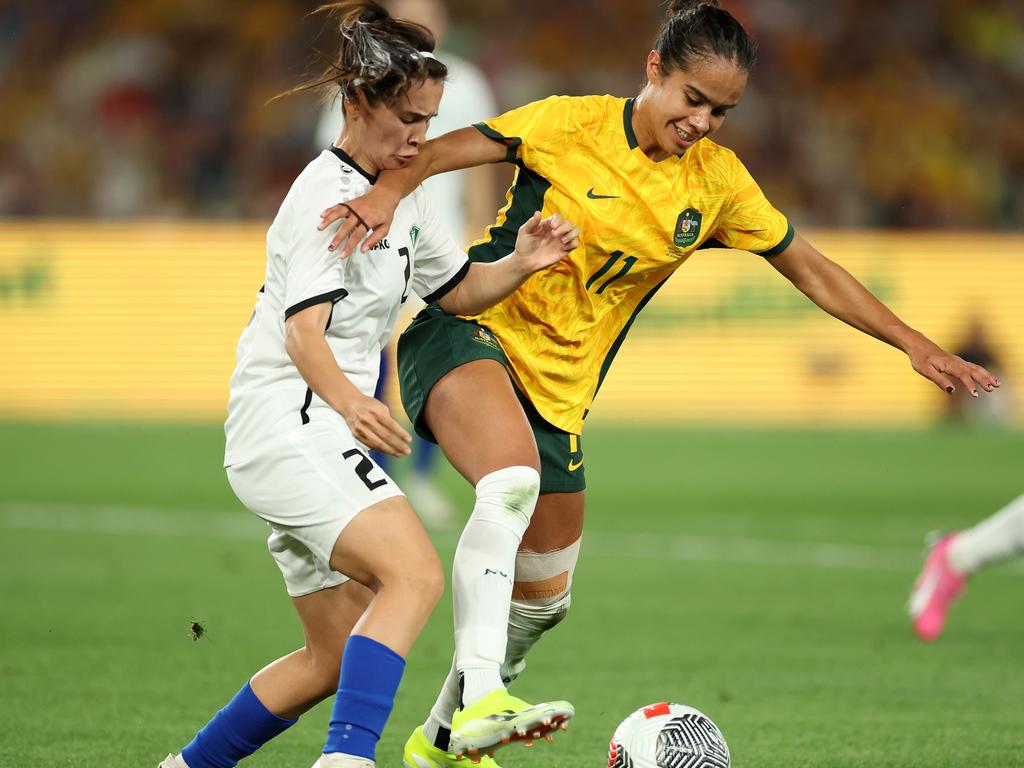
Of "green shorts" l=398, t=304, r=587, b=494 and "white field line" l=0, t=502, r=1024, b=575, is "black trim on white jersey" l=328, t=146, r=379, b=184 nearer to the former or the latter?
"green shorts" l=398, t=304, r=587, b=494

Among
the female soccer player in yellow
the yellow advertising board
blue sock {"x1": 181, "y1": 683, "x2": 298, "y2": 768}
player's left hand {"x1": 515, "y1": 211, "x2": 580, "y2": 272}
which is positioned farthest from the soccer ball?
the yellow advertising board

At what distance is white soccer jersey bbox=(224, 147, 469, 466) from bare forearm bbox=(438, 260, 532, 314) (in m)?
0.28

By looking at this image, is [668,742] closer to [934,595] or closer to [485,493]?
[485,493]

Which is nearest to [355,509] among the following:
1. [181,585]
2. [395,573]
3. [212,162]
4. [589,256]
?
[395,573]

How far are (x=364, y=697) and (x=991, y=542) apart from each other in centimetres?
360

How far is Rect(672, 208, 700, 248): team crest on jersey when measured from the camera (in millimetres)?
4375

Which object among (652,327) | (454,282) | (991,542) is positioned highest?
(454,282)

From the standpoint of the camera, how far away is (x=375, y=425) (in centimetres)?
329

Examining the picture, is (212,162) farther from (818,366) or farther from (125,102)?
(818,366)

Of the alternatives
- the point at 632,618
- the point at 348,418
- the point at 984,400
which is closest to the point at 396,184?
the point at 348,418

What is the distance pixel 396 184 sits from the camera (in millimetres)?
3904

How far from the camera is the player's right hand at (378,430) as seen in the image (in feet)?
10.8

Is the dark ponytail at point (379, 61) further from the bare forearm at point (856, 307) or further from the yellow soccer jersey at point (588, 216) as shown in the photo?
the bare forearm at point (856, 307)

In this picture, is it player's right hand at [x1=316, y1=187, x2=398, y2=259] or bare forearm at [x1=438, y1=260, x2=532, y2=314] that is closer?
player's right hand at [x1=316, y1=187, x2=398, y2=259]
